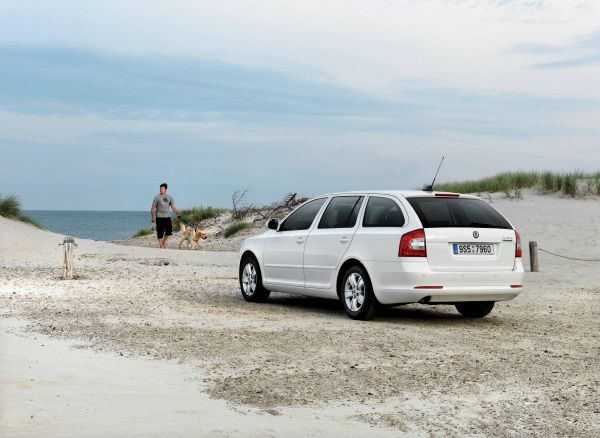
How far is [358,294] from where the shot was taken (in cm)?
1209

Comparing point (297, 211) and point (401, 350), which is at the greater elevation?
point (297, 211)

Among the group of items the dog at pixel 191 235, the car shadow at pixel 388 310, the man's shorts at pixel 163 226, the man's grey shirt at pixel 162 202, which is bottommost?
the car shadow at pixel 388 310

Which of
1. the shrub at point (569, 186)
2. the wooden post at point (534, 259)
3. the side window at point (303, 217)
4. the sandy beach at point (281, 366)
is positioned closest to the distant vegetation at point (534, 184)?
the shrub at point (569, 186)

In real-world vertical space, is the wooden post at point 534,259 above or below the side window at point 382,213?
below

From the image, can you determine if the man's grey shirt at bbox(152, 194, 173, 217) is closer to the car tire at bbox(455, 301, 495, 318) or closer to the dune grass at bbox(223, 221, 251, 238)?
the dune grass at bbox(223, 221, 251, 238)

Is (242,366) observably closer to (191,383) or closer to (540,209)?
(191,383)

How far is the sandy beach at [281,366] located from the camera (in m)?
6.61

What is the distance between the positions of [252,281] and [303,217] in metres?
1.58

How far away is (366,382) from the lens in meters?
7.95

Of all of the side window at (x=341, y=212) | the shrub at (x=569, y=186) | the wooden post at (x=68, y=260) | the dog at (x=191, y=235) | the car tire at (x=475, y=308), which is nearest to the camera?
the side window at (x=341, y=212)

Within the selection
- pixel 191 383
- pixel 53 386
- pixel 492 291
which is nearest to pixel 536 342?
pixel 492 291

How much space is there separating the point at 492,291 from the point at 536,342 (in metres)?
1.45

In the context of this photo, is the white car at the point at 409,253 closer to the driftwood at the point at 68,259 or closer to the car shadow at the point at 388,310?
the car shadow at the point at 388,310

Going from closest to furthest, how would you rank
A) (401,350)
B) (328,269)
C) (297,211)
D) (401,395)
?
(401,395) → (401,350) → (328,269) → (297,211)
